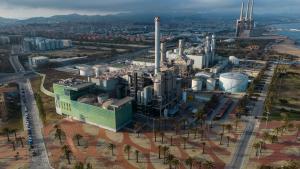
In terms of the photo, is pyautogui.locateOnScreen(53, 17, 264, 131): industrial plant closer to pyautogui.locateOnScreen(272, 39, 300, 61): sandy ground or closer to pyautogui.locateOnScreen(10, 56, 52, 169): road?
pyautogui.locateOnScreen(10, 56, 52, 169): road

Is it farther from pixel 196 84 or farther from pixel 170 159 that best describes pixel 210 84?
pixel 170 159

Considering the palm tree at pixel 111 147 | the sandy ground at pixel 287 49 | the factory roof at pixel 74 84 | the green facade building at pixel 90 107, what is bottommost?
the palm tree at pixel 111 147

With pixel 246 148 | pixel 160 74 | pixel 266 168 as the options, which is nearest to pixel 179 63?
pixel 160 74

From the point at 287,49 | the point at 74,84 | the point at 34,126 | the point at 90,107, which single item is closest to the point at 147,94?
the point at 90,107

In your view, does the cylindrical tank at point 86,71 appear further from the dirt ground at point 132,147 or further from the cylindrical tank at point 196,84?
the dirt ground at point 132,147

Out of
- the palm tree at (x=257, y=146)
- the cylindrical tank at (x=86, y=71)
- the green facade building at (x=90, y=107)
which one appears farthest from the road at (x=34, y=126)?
the palm tree at (x=257, y=146)

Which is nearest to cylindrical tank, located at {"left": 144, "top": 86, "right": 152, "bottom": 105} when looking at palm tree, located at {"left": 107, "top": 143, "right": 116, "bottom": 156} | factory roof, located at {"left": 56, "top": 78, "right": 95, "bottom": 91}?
factory roof, located at {"left": 56, "top": 78, "right": 95, "bottom": 91}

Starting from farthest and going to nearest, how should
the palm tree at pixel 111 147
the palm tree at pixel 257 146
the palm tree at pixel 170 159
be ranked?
the palm tree at pixel 111 147 → the palm tree at pixel 257 146 → the palm tree at pixel 170 159
